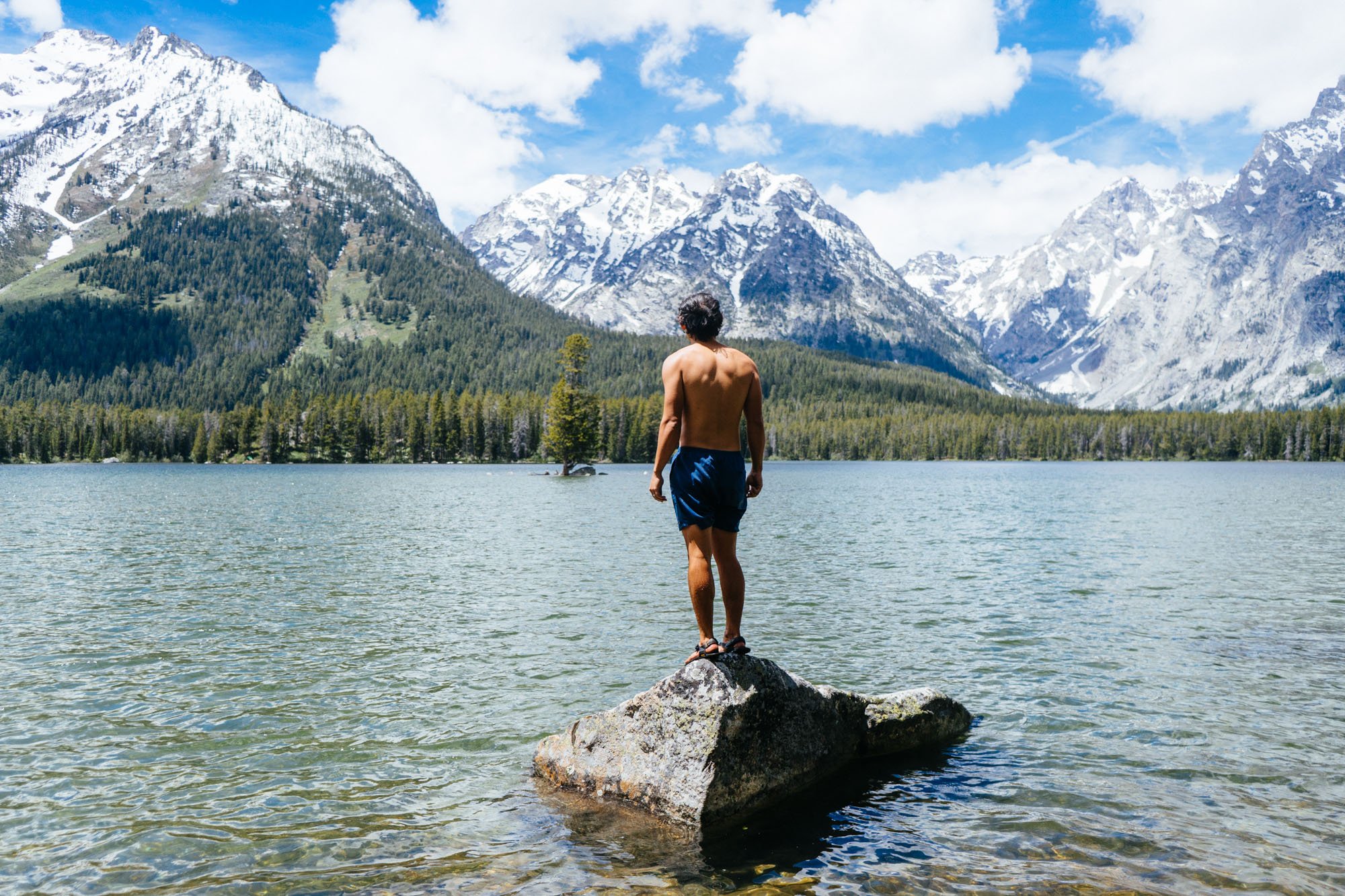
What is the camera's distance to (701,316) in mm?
11859

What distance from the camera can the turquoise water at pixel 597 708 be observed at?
965 centimetres

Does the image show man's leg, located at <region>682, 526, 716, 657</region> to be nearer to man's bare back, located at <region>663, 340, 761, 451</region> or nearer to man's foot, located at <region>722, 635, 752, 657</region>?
man's foot, located at <region>722, 635, 752, 657</region>

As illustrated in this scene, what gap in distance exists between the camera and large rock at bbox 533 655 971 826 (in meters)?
10.9

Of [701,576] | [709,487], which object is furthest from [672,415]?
[701,576]

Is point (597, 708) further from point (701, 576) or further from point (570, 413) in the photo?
point (570, 413)

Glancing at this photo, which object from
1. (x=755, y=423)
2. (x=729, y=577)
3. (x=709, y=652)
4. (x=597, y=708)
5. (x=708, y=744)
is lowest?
(x=597, y=708)

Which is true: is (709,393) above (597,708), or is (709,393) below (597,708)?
above

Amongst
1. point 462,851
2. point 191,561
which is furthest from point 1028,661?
point 191,561

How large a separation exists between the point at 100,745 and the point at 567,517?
45.5 meters

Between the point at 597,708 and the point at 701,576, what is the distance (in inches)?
227

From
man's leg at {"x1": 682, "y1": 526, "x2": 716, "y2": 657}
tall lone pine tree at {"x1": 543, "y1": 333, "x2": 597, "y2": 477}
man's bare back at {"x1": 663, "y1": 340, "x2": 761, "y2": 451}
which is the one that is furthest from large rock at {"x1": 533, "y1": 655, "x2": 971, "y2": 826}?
tall lone pine tree at {"x1": 543, "y1": 333, "x2": 597, "y2": 477}

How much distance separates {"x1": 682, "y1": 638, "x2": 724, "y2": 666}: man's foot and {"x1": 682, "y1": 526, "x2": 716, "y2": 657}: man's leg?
66 mm

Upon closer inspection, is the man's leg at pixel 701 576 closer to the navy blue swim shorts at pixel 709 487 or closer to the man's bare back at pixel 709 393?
the navy blue swim shorts at pixel 709 487

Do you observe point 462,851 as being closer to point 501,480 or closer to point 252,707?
point 252,707
